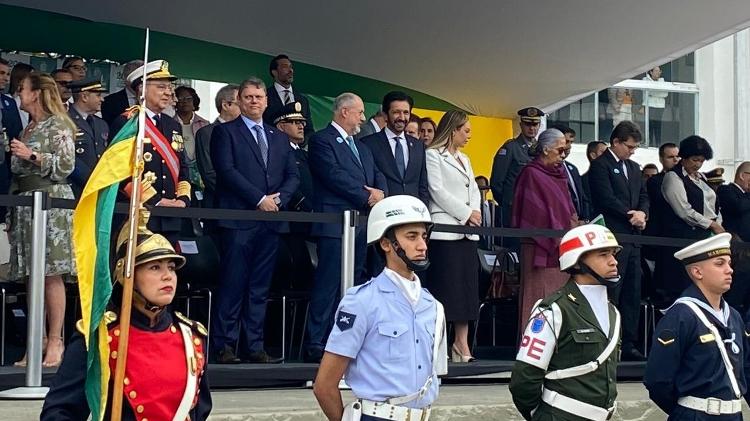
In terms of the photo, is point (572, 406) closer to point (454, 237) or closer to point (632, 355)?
point (454, 237)

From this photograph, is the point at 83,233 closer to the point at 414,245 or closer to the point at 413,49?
the point at 414,245

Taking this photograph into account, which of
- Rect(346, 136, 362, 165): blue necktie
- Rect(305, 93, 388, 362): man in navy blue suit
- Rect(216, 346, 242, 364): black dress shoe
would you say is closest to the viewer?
Rect(216, 346, 242, 364): black dress shoe

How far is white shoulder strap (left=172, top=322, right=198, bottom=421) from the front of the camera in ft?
16.6

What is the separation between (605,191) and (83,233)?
6.29 meters

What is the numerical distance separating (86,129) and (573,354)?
4053 millimetres

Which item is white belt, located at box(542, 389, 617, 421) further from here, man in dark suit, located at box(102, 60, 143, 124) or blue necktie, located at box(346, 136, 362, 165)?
man in dark suit, located at box(102, 60, 143, 124)

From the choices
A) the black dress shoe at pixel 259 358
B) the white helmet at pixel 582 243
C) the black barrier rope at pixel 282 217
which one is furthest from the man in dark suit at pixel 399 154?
the white helmet at pixel 582 243

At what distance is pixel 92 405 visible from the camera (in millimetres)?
4902

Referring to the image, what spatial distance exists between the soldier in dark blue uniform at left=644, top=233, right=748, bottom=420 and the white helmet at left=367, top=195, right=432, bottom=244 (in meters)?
1.79

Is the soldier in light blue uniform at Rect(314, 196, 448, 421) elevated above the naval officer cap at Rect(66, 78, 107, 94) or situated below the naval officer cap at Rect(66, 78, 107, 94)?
below

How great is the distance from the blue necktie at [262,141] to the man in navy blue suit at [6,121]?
1.63m

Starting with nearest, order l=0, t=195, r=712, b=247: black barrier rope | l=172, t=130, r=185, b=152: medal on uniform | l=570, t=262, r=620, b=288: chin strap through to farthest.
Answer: l=570, t=262, r=620, b=288: chin strap < l=0, t=195, r=712, b=247: black barrier rope < l=172, t=130, r=185, b=152: medal on uniform

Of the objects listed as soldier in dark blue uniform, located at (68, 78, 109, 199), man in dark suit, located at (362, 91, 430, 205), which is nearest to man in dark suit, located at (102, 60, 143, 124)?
soldier in dark blue uniform, located at (68, 78, 109, 199)

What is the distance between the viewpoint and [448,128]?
9992 millimetres
